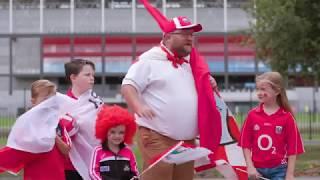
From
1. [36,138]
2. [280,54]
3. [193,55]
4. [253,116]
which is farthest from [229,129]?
[280,54]

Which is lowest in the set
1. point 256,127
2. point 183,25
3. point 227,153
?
point 227,153

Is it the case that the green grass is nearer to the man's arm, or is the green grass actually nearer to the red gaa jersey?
the red gaa jersey

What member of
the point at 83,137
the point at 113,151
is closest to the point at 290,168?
the point at 113,151

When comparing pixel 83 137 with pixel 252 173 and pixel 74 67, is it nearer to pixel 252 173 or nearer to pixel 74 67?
pixel 74 67

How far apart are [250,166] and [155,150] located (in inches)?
35.6

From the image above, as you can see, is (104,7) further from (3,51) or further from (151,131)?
(151,131)

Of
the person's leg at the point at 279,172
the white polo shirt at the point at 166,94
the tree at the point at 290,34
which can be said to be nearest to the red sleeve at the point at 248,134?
the person's leg at the point at 279,172

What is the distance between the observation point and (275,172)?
6691 mm

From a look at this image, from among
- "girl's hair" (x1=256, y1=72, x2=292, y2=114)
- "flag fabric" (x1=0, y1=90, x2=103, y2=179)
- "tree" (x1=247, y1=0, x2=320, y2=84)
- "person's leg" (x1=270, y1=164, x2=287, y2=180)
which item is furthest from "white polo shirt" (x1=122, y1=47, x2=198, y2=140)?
"tree" (x1=247, y1=0, x2=320, y2=84)

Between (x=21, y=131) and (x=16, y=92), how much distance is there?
62783mm

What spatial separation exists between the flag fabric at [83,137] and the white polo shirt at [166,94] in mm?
458

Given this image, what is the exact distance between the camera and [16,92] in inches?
2662

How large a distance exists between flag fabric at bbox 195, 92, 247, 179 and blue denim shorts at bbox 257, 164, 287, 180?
22 cm

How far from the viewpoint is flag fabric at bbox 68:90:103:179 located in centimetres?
656
